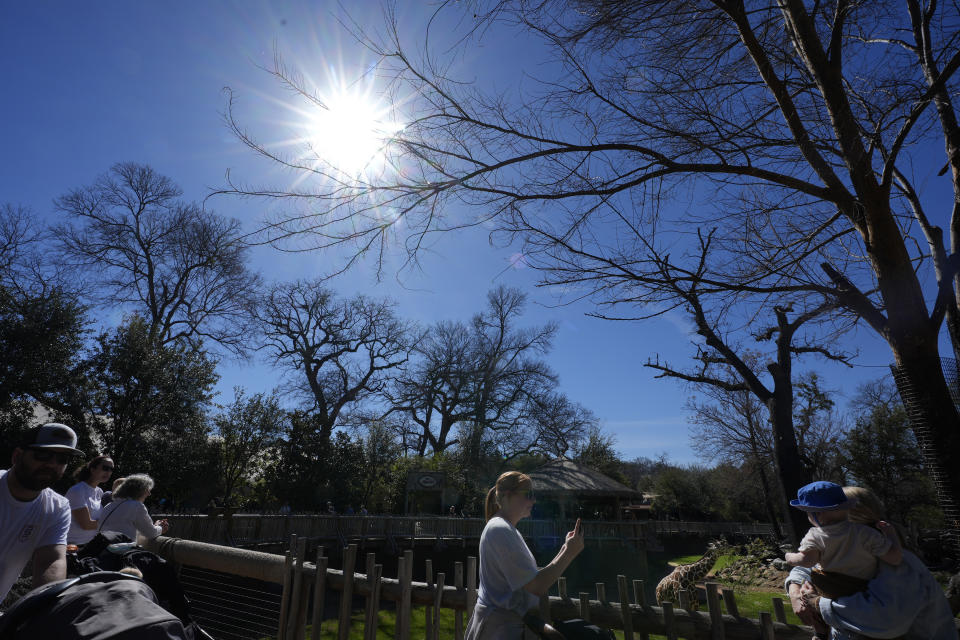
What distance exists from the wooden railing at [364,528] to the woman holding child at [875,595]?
45.4 ft

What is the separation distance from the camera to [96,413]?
16.1m

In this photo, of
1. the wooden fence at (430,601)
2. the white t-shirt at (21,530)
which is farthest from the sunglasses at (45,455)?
the wooden fence at (430,601)

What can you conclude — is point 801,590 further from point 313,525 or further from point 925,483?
point 925,483

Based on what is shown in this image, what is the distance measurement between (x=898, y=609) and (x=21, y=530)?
3.71m

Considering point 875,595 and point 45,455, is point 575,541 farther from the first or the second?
point 45,455

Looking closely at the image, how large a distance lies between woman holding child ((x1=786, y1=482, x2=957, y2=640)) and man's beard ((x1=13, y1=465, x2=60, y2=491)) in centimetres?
332

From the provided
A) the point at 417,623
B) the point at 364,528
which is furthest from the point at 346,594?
the point at 364,528

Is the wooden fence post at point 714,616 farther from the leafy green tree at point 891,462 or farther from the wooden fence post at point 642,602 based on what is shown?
the leafy green tree at point 891,462

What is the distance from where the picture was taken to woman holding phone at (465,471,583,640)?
2.35 metres

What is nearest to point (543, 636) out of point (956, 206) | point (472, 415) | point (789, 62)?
point (789, 62)

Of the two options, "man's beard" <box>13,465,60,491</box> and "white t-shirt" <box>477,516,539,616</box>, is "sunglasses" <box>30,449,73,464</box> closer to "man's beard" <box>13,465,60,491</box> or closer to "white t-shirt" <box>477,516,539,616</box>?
"man's beard" <box>13,465,60,491</box>

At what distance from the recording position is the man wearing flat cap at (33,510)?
2.28 m

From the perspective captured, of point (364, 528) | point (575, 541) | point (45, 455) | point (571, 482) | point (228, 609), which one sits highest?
point (571, 482)

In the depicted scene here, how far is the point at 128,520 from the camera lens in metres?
4.19
